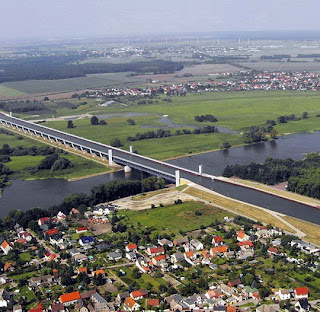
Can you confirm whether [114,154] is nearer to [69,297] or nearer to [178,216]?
[178,216]

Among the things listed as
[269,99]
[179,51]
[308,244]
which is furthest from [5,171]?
[179,51]

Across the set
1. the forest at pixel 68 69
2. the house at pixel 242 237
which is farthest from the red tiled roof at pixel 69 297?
the forest at pixel 68 69

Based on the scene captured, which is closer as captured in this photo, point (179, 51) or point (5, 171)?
point (5, 171)

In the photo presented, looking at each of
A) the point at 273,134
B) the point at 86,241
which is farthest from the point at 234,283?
the point at 273,134

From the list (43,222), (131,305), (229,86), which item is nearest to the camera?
(131,305)

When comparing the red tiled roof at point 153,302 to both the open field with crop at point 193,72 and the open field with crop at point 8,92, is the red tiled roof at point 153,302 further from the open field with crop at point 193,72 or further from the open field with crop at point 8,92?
the open field with crop at point 193,72

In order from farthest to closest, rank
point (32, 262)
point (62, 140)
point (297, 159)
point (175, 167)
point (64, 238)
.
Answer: point (62, 140) < point (297, 159) < point (175, 167) < point (64, 238) < point (32, 262)

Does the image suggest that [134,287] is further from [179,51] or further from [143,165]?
[179,51]
